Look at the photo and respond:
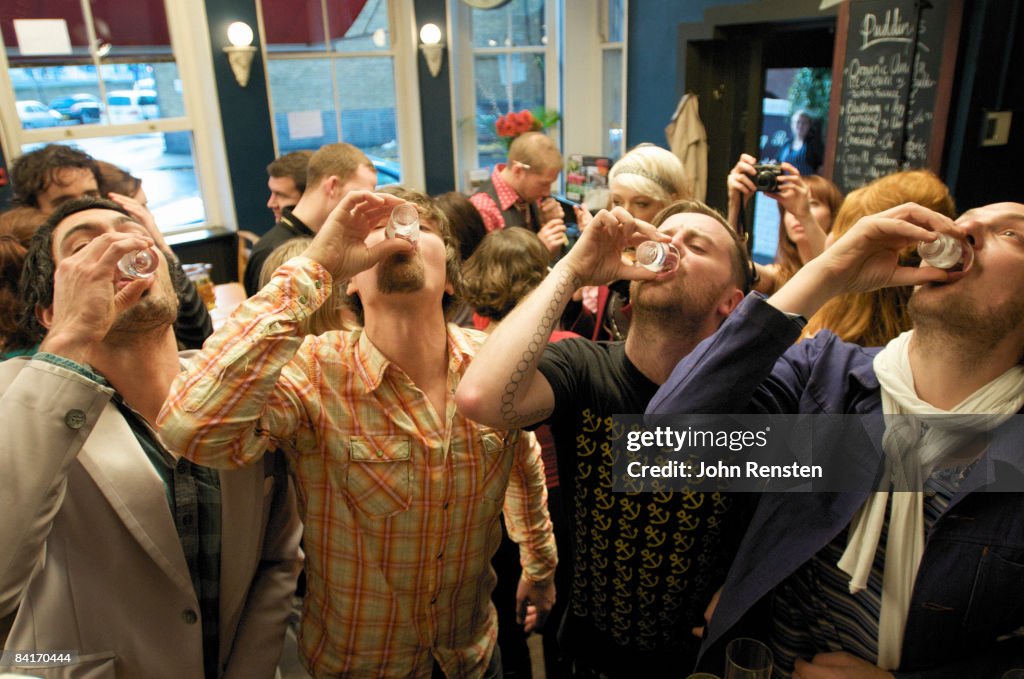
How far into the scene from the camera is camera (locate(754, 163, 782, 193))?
2061 millimetres

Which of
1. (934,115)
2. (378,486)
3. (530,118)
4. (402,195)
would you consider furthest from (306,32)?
(378,486)

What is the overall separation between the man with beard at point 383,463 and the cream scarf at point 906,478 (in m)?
0.60

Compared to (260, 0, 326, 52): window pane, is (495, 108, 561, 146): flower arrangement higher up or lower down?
lower down

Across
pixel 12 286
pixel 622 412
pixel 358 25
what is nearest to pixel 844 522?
pixel 622 412

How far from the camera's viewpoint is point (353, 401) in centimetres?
129

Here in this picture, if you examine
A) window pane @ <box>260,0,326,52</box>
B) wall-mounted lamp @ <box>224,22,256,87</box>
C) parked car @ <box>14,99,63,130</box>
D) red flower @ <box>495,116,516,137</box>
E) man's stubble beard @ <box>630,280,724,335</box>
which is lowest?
man's stubble beard @ <box>630,280,724,335</box>

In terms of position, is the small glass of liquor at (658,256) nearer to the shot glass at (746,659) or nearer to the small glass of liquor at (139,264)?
the shot glass at (746,659)

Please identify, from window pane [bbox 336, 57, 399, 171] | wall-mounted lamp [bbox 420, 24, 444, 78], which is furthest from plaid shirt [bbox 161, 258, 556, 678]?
wall-mounted lamp [bbox 420, 24, 444, 78]

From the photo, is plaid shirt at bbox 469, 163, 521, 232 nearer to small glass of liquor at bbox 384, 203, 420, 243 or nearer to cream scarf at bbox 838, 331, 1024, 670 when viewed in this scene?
small glass of liquor at bbox 384, 203, 420, 243

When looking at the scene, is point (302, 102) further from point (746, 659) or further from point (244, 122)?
point (746, 659)

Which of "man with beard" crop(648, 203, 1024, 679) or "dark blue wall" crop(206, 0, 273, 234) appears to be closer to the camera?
"man with beard" crop(648, 203, 1024, 679)

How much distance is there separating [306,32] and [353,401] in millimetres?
5605

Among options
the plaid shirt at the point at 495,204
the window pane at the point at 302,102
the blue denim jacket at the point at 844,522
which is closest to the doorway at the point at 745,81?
the plaid shirt at the point at 495,204

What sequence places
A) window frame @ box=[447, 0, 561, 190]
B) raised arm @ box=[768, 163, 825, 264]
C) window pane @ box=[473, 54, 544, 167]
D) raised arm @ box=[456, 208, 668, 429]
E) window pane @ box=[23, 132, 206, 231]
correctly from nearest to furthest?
raised arm @ box=[456, 208, 668, 429] → raised arm @ box=[768, 163, 825, 264] → window pane @ box=[23, 132, 206, 231] → window frame @ box=[447, 0, 561, 190] → window pane @ box=[473, 54, 544, 167]
